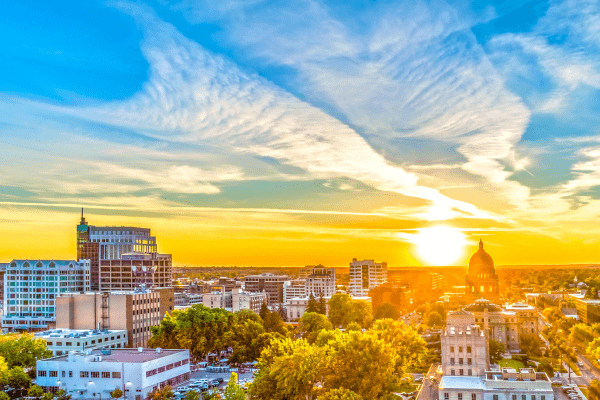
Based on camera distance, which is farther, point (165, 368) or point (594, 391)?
point (165, 368)

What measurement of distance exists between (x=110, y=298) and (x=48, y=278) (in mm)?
75889

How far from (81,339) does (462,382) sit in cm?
6875

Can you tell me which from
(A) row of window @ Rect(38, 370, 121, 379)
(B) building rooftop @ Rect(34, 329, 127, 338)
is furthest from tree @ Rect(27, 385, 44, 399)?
(B) building rooftop @ Rect(34, 329, 127, 338)

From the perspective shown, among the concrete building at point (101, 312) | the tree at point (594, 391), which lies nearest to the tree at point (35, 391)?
the concrete building at point (101, 312)

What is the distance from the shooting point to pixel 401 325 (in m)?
121

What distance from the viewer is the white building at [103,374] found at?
8869 centimetres

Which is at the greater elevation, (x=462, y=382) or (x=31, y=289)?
(x=31, y=289)

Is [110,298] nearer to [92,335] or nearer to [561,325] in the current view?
[92,335]

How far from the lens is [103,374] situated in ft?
→ 296

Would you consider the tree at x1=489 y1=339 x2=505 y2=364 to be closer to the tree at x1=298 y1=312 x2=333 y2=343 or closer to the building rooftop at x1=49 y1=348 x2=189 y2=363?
the tree at x1=298 y1=312 x2=333 y2=343

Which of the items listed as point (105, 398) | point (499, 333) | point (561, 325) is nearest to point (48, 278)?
point (105, 398)

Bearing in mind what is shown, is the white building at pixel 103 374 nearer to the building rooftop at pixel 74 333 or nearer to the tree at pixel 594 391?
Result: the building rooftop at pixel 74 333

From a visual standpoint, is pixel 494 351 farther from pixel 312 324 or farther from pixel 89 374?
pixel 89 374

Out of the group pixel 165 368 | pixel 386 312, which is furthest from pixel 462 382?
pixel 386 312
